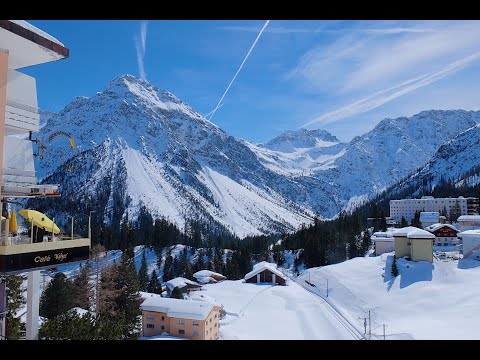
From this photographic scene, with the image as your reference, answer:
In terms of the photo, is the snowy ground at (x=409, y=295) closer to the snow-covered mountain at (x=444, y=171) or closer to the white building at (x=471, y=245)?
the white building at (x=471, y=245)

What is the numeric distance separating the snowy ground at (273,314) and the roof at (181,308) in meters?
2.79

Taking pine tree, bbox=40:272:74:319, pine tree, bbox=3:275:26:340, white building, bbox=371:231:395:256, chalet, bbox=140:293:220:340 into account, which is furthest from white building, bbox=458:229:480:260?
pine tree, bbox=3:275:26:340

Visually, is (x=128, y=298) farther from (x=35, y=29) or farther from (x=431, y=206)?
(x=431, y=206)

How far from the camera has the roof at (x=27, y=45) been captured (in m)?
6.79

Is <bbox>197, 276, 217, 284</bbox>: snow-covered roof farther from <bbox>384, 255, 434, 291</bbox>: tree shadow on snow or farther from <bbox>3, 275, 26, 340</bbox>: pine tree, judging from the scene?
<bbox>3, 275, 26, 340</bbox>: pine tree

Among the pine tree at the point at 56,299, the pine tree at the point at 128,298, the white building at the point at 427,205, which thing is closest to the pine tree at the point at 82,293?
the pine tree at the point at 128,298

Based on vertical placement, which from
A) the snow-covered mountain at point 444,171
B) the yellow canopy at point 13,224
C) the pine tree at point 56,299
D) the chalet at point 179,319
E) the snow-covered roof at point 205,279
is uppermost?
the snow-covered mountain at point 444,171

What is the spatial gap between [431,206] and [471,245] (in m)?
74.5

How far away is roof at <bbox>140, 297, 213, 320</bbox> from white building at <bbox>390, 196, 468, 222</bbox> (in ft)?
289

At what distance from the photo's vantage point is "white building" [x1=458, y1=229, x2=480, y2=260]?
123ft

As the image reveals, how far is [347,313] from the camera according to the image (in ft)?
99.8

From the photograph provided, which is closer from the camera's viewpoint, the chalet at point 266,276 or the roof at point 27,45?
the roof at point 27,45

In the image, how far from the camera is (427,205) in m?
107
